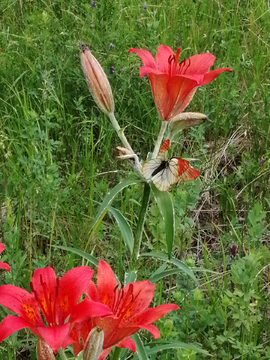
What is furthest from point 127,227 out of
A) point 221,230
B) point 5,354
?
point 221,230

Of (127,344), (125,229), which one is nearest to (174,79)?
(125,229)

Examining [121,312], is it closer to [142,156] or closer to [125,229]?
[125,229]

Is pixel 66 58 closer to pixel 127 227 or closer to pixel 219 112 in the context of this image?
pixel 219 112

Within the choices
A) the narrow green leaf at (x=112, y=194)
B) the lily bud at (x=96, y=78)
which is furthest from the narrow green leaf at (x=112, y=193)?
the lily bud at (x=96, y=78)

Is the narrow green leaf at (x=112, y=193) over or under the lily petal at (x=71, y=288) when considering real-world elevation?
over

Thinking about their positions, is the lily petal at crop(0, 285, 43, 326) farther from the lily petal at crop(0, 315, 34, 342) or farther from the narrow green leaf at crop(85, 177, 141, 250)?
the narrow green leaf at crop(85, 177, 141, 250)

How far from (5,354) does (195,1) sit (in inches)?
108

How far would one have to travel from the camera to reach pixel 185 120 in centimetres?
115

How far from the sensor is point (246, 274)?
143 cm

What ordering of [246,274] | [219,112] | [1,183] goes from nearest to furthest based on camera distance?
[246,274]
[1,183]
[219,112]

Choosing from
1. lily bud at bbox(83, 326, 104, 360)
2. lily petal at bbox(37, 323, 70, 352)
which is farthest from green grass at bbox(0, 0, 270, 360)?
lily petal at bbox(37, 323, 70, 352)

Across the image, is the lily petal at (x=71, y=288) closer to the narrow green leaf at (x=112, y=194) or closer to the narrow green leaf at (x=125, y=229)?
the narrow green leaf at (x=112, y=194)

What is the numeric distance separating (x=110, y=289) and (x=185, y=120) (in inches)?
17.7

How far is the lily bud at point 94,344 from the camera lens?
846 millimetres
